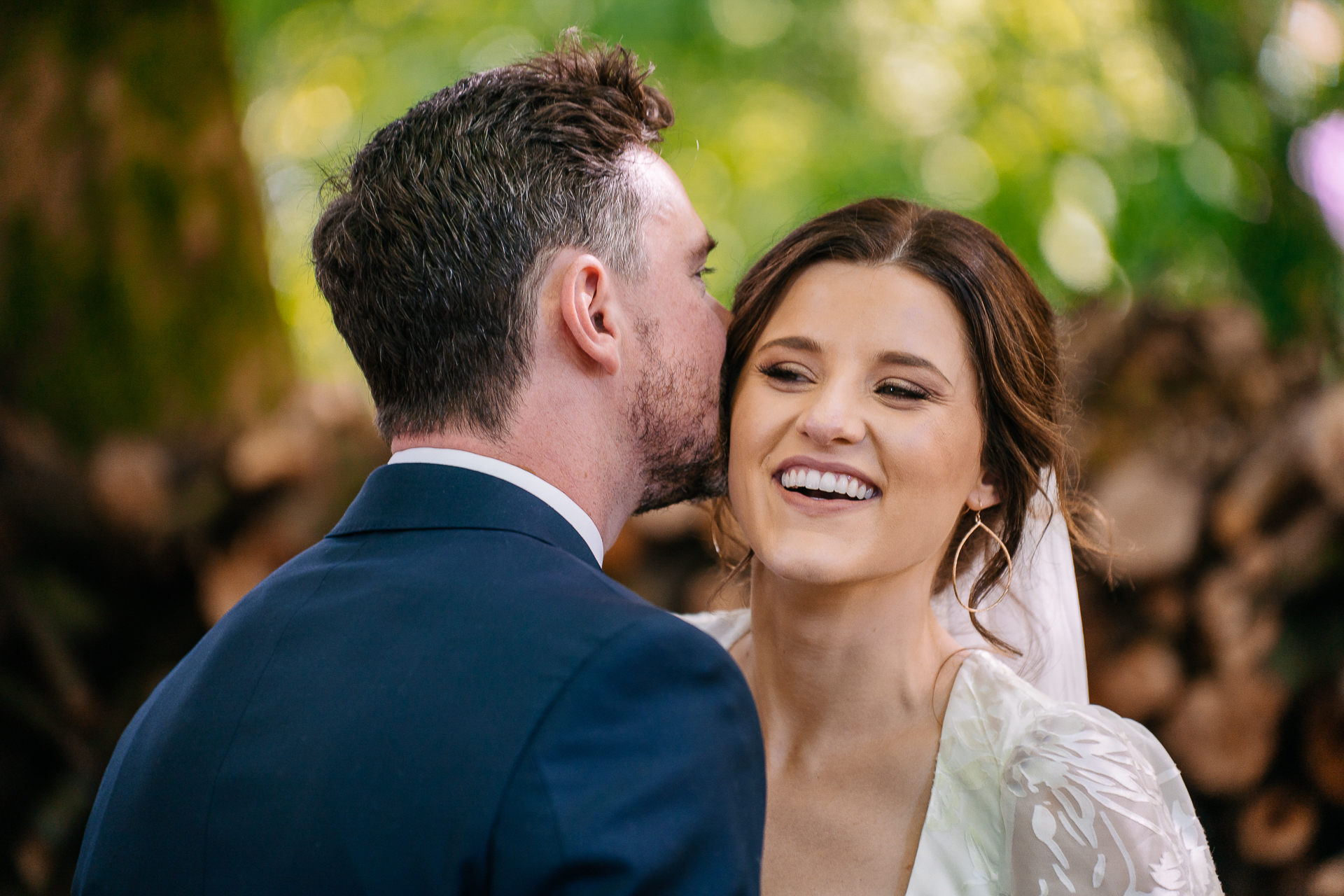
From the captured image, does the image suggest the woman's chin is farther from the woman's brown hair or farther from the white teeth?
the woman's brown hair

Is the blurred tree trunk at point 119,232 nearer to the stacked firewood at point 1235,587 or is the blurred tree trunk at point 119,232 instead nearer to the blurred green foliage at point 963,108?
the blurred green foliage at point 963,108

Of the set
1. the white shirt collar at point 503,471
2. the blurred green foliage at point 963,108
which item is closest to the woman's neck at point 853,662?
the white shirt collar at point 503,471

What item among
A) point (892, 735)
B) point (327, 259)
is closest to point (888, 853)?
point (892, 735)

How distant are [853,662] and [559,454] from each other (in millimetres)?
822

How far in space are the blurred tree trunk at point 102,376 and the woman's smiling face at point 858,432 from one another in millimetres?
2749

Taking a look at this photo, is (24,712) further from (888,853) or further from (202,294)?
(888,853)

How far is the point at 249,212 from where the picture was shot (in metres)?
4.32

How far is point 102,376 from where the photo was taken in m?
4.02

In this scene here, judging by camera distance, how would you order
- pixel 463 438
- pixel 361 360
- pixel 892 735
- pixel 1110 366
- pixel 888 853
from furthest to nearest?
pixel 1110 366 < pixel 892 735 < pixel 888 853 < pixel 361 360 < pixel 463 438

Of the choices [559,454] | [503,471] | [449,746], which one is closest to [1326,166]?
[559,454]

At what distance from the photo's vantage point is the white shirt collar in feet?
5.10

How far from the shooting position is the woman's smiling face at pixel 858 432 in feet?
6.24

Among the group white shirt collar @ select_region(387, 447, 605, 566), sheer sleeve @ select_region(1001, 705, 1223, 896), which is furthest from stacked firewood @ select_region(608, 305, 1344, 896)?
white shirt collar @ select_region(387, 447, 605, 566)

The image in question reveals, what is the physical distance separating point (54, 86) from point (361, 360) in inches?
123
